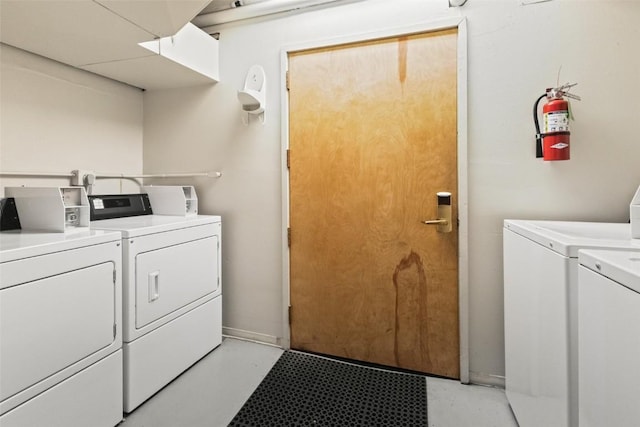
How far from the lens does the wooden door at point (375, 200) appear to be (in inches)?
79.2

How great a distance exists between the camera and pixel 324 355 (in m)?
2.30

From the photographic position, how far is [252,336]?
2.52 meters

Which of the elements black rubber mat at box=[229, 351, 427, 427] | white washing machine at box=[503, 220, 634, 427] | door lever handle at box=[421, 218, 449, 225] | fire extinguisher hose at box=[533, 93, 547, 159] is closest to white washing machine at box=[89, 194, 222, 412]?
black rubber mat at box=[229, 351, 427, 427]

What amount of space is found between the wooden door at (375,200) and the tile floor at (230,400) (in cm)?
19

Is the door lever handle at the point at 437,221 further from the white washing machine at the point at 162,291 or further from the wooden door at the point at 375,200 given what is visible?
the white washing machine at the point at 162,291

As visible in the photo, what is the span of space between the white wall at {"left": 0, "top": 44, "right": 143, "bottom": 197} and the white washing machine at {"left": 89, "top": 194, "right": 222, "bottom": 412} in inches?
13.8

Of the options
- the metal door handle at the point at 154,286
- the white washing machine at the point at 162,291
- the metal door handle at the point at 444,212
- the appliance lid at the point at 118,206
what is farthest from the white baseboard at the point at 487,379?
the appliance lid at the point at 118,206

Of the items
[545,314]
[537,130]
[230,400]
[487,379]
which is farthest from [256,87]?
[487,379]

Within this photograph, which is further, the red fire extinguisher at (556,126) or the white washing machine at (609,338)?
the red fire extinguisher at (556,126)

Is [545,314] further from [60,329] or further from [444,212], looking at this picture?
[60,329]

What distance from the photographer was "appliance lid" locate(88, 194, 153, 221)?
7.23 ft

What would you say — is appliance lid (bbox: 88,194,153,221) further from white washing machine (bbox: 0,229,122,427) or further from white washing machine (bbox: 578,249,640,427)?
white washing machine (bbox: 578,249,640,427)

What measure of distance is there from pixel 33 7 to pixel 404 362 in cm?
277

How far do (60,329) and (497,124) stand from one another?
2.43 metres
